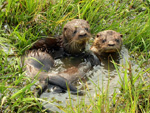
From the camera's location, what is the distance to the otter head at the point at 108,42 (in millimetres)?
4719

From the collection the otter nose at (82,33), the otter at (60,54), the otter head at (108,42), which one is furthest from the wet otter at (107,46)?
the otter nose at (82,33)

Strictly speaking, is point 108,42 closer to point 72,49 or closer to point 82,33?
point 82,33

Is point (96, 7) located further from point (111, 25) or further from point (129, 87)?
point (129, 87)

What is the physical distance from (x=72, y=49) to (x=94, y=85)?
1023 millimetres

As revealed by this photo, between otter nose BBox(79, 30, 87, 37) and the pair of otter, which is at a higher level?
otter nose BBox(79, 30, 87, 37)

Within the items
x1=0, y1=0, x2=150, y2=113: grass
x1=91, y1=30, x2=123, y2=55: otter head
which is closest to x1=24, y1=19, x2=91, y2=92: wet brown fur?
x1=0, y1=0, x2=150, y2=113: grass

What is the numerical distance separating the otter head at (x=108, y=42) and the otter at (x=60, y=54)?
0.24 m

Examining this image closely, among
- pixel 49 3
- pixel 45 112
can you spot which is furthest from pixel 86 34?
pixel 45 112

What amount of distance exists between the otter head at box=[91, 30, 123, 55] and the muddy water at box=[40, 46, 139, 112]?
7.2 inches

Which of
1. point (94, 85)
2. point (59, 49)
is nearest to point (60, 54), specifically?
point (59, 49)

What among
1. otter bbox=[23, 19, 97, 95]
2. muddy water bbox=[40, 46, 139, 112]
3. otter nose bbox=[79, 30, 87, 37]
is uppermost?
otter nose bbox=[79, 30, 87, 37]

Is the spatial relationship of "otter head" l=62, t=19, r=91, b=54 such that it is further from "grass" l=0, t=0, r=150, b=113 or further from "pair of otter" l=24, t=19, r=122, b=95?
"grass" l=0, t=0, r=150, b=113

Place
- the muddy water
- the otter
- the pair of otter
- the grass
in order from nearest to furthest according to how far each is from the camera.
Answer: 1. the muddy water
2. the otter
3. the pair of otter
4. the grass

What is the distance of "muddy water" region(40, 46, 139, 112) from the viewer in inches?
140
